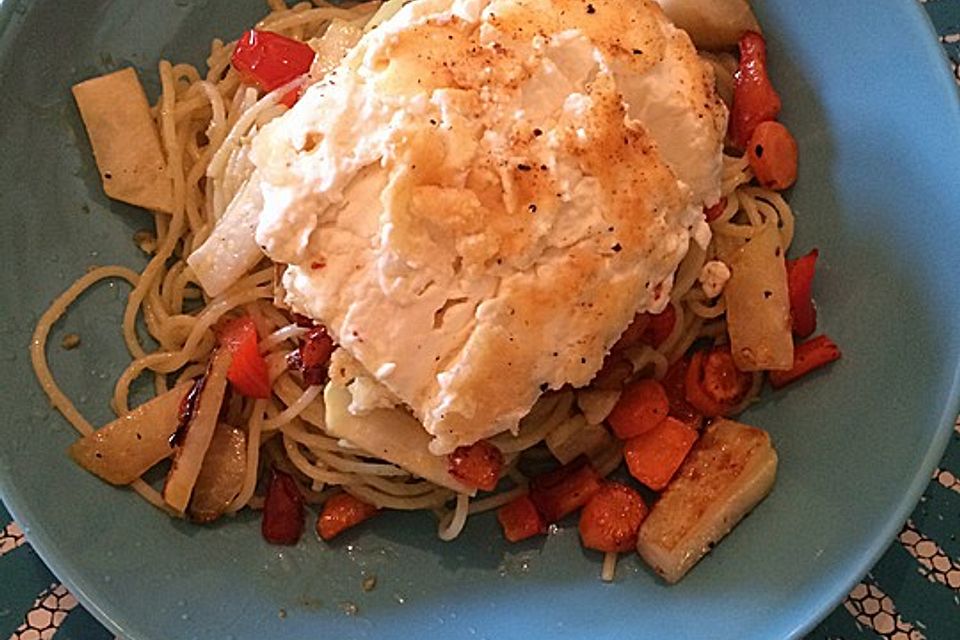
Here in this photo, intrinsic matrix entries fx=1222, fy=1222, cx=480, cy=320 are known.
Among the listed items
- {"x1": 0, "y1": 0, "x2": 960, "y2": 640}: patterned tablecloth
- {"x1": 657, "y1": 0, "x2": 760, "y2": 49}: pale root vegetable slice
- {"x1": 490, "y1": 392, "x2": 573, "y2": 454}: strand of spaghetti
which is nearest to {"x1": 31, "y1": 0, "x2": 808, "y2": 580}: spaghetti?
{"x1": 490, "y1": 392, "x2": 573, "y2": 454}: strand of spaghetti

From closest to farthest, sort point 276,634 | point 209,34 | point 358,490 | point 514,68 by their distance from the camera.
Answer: point 514,68 < point 276,634 < point 358,490 < point 209,34

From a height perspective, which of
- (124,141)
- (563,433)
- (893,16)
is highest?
(893,16)

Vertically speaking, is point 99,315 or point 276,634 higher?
point 99,315

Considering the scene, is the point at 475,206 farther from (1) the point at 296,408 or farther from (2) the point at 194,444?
(2) the point at 194,444

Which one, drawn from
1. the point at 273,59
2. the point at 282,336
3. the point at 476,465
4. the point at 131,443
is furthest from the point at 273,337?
the point at 273,59

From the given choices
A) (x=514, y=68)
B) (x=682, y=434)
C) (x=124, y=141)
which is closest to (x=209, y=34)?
(x=124, y=141)

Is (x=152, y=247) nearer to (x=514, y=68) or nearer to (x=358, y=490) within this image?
(x=358, y=490)

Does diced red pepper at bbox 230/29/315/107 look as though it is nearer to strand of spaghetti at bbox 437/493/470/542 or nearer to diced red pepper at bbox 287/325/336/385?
diced red pepper at bbox 287/325/336/385
